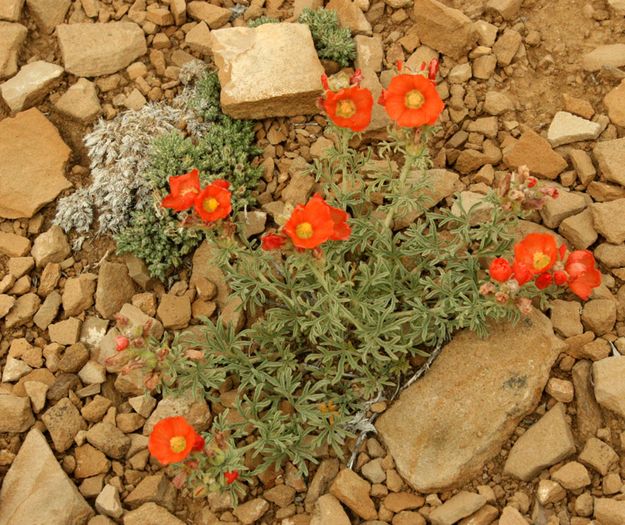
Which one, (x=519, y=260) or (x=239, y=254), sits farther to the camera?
(x=239, y=254)

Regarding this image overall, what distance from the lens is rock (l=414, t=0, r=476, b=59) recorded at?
515 centimetres

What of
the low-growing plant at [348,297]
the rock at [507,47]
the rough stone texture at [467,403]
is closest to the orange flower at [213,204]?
the low-growing plant at [348,297]

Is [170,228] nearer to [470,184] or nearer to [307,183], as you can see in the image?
[307,183]

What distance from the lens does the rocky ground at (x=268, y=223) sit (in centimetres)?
400

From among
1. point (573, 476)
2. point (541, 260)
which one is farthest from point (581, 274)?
point (573, 476)

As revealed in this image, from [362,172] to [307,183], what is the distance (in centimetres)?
39

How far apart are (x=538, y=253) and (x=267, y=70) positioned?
7.38 ft

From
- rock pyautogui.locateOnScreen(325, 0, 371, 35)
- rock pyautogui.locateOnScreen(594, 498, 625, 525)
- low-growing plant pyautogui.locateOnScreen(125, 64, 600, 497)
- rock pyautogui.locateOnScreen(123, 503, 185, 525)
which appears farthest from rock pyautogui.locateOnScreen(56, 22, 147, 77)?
rock pyautogui.locateOnScreen(594, 498, 625, 525)

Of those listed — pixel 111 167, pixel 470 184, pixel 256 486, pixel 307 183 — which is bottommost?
pixel 256 486

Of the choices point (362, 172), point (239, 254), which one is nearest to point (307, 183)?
point (362, 172)

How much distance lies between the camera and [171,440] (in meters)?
3.54

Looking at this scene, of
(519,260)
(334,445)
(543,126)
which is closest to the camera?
(519,260)

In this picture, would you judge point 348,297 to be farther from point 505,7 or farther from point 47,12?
point 47,12

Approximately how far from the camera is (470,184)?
4.91m
